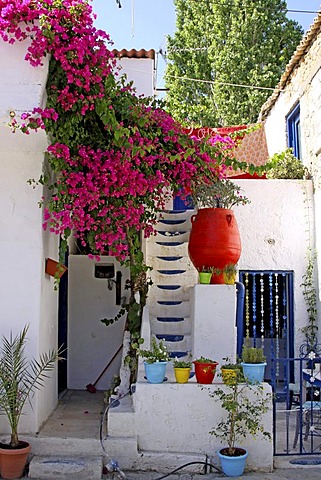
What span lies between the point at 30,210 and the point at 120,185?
3.51ft

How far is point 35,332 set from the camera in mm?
6543

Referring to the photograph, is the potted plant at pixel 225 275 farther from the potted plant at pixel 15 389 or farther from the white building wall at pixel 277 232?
the white building wall at pixel 277 232

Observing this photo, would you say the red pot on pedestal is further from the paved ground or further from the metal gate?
the paved ground

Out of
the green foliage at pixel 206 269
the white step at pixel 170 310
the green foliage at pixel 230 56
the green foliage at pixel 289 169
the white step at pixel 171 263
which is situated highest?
the green foliage at pixel 230 56

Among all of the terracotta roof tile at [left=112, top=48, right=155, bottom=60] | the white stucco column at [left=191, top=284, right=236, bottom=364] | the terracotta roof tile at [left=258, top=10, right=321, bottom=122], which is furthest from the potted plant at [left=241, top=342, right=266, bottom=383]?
the terracotta roof tile at [left=112, top=48, right=155, bottom=60]

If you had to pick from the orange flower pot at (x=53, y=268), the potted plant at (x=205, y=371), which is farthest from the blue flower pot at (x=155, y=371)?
the orange flower pot at (x=53, y=268)

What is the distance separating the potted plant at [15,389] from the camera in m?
5.76

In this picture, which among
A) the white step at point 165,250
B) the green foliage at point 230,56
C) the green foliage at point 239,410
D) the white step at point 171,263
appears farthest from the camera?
the green foliage at point 230,56

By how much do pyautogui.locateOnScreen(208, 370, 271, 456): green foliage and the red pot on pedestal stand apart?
1538 millimetres

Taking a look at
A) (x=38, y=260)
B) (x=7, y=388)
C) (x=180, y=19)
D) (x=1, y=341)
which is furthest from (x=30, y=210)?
(x=180, y=19)

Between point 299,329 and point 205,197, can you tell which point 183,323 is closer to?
point 205,197

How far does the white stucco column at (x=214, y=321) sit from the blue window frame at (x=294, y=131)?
5.36 m

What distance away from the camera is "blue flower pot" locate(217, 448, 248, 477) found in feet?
18.7

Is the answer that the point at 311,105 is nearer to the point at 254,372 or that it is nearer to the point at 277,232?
the point at 277,232
